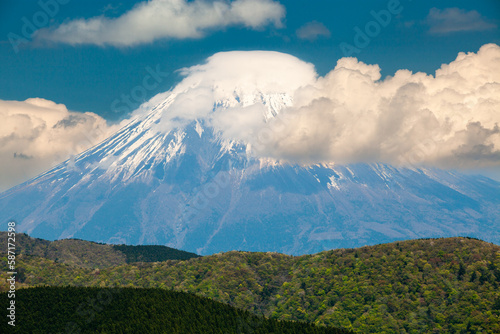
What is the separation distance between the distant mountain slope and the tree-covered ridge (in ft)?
117

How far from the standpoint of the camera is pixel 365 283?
17025 centimetres

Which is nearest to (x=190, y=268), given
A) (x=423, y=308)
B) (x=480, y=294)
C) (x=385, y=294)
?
(x=385, y=294)

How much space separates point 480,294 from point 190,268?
3826 inches

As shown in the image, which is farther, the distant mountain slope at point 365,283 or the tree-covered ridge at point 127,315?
the distant mountain slope at point 365,283

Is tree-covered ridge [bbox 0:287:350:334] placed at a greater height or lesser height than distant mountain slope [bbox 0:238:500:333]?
lesser

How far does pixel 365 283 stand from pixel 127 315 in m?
79.0

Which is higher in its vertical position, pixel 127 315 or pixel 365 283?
pixel 365 283

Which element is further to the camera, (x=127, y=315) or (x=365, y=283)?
(x=365, y=283)

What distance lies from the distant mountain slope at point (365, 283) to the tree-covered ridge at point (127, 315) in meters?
35.6

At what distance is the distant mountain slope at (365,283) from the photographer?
14988cm

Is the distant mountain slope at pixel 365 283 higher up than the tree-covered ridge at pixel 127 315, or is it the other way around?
the distant mountain slope at pixel 365 283

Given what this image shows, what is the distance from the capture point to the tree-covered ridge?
117938mm

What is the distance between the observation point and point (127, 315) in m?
123

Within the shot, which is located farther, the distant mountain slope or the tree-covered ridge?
the distant mountain slope
